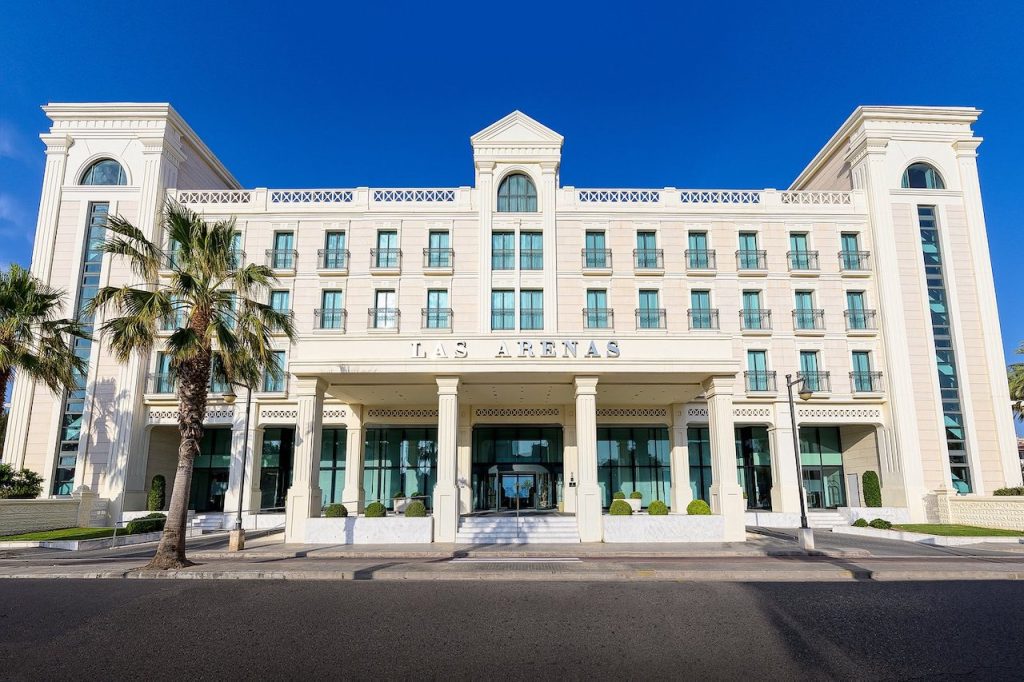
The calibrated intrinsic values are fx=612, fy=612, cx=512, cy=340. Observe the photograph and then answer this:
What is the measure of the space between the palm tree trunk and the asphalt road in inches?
118

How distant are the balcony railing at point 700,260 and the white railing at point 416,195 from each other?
12.3 meters

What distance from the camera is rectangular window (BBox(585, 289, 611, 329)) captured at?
97.1 feet

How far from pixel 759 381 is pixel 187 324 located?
80.0ft

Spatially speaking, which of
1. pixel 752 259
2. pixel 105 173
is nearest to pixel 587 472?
pixel 752 259

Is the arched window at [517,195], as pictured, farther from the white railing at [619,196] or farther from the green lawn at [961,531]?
the green lawn at [961,531]

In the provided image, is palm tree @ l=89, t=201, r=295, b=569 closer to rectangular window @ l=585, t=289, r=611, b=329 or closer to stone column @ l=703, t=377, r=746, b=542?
stone column @ l=703, t=377, r=746, b=542

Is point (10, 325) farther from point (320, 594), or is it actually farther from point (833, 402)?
point (833, 402)

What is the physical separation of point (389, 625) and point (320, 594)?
330cm

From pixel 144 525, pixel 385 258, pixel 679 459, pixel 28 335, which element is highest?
pixel 385 258

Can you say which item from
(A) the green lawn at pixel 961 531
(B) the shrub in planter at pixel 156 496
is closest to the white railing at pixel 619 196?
(A) the green lawn at pixel 961 531

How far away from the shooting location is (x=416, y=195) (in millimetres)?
31141

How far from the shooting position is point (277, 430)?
3141 centimetres

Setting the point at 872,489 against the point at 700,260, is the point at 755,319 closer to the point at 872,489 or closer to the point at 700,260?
the point at 700,260

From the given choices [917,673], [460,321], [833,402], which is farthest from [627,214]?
[917,673]
